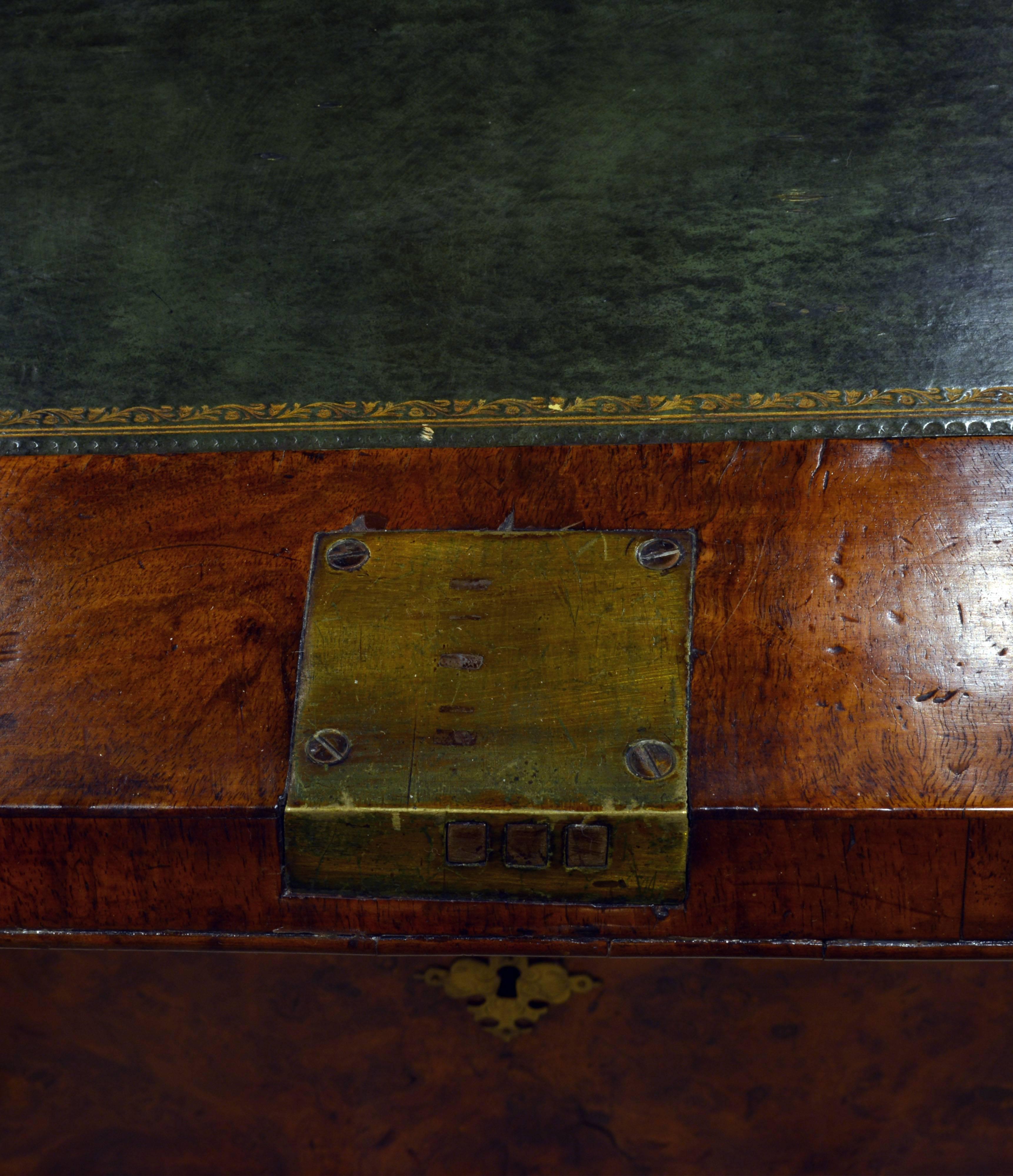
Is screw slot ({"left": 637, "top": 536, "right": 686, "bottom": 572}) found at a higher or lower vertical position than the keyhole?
higher

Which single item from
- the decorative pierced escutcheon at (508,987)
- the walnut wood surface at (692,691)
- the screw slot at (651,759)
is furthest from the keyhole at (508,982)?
the screw slot at (651,759)

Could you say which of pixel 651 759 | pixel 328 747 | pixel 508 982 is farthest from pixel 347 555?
pixel 508 982

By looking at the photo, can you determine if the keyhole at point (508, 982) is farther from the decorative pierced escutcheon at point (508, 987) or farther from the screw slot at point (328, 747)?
the screw slot at point (328, 747)

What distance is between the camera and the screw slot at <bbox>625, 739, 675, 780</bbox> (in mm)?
717

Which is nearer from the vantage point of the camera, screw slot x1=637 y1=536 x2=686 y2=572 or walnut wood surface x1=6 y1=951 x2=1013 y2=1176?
screw slot x1=637 y1=536 x2=686 y2=572

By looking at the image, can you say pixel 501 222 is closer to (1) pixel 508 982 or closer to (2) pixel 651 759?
(2) pixel 651 759

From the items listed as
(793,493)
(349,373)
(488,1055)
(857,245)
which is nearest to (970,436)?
(793,493)

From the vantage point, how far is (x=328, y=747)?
2.43ft

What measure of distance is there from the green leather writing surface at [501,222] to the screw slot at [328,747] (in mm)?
275

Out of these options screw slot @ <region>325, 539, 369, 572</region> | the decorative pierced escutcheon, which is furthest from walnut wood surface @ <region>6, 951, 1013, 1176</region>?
screw slot @ <region>325, 539, 369, 572</region>

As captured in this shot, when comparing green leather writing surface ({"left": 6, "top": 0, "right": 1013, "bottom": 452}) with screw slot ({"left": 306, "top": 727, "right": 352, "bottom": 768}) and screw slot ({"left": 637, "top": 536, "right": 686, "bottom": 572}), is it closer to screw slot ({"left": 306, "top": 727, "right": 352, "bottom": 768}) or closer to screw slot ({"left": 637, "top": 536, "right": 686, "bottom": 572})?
screw slot ({"left": 637, "top": 536, "right": 686, "bottom": 572})

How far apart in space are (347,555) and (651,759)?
0.90ft

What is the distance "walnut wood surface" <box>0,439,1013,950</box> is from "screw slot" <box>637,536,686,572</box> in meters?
0.02

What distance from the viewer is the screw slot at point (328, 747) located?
2.42ft
